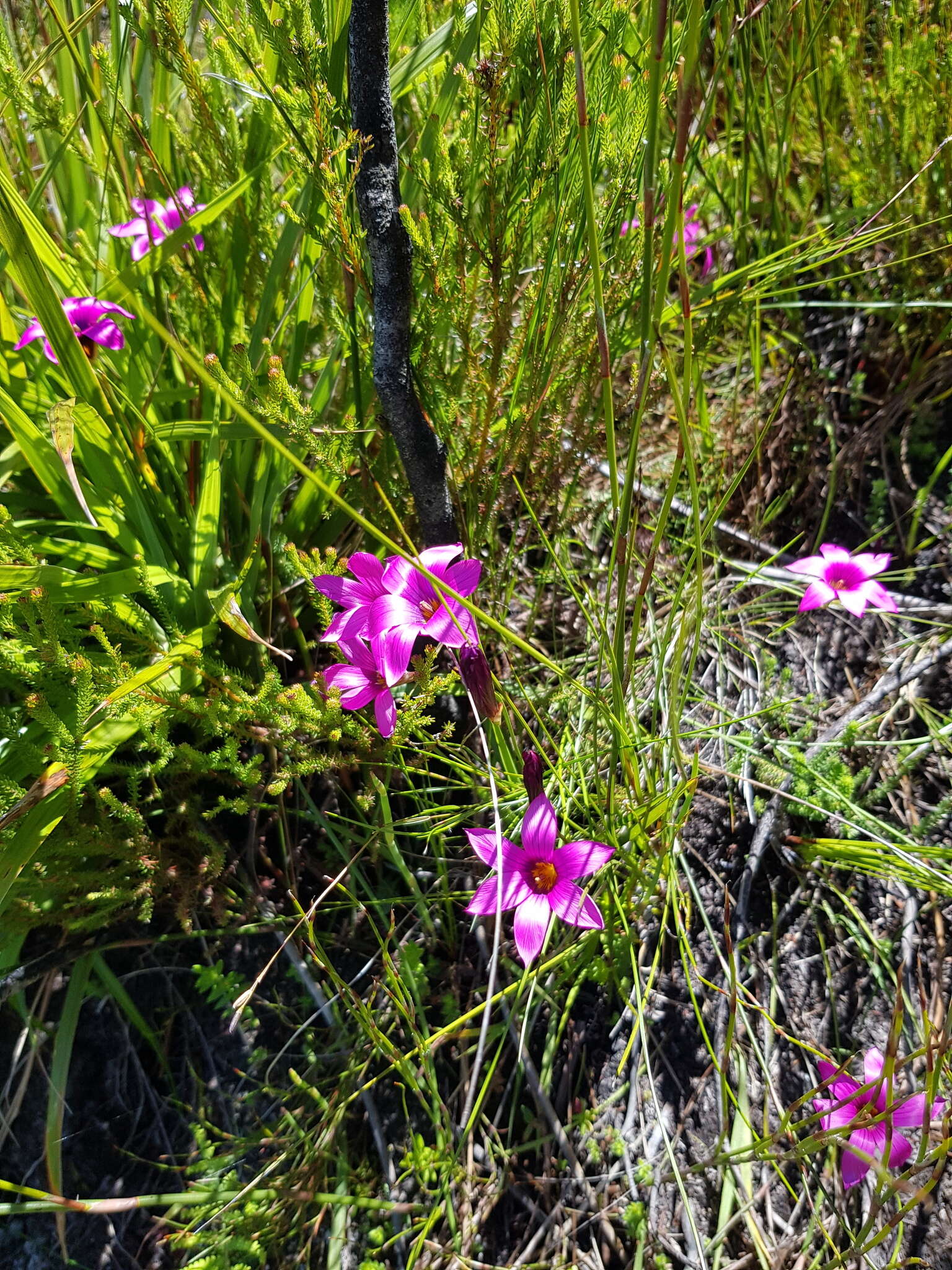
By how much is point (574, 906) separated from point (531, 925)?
61 mm

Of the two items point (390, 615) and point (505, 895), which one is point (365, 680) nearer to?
point (390, 615)

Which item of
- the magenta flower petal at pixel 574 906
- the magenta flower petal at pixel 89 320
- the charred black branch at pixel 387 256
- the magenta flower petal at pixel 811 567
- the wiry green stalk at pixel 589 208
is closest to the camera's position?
the wiry green stalk at pixel 589 208

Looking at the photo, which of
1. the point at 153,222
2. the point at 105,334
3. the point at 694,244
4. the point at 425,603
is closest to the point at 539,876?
the point at 425,603

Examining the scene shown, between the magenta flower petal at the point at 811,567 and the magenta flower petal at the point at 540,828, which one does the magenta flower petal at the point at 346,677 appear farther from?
the magenta flower petal at the point at 811,567

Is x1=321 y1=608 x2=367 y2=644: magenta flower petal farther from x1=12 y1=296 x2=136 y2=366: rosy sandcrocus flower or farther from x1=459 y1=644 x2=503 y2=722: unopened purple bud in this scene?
x1=12 y1=296 x2=136 y2=366: rosy sandcrocus flower

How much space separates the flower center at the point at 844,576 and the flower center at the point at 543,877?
78 cm

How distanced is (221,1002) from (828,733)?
119cm

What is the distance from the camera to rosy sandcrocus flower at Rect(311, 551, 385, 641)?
1.04m

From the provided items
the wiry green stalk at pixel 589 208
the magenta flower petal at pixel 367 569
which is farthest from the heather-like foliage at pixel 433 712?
the wiry green stalk at pixel 589 208

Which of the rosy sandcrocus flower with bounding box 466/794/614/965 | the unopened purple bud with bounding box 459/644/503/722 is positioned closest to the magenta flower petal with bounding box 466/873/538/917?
the rosy sandcrocus flower with bounding box 466/794/614/965

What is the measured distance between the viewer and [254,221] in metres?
1.37

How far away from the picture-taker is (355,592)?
1067 millimetres

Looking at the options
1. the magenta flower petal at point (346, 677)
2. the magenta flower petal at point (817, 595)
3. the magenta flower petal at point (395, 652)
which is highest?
the magenta flower petal at point (395, 652)

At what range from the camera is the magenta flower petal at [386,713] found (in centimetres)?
101
